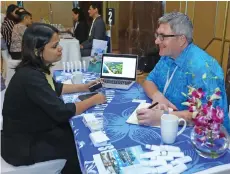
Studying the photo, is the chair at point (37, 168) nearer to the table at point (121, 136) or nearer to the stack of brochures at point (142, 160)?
the table at point (121, 136)

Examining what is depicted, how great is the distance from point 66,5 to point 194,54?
680cm

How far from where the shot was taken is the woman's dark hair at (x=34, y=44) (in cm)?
146

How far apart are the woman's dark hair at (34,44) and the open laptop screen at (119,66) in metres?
0.63

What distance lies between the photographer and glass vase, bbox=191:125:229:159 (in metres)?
1.01

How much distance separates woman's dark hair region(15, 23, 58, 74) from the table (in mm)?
363

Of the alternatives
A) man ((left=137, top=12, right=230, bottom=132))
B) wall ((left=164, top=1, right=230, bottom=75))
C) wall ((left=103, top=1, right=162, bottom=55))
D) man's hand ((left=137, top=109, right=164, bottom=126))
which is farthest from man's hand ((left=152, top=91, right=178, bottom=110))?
wall ((left=103, top=1, right=162, bottom=55))

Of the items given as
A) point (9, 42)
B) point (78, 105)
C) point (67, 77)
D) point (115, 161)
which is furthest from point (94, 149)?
point (9, 42)

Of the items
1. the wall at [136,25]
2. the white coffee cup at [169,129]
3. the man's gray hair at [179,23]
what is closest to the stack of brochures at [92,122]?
the white coffee cup at [169,129]

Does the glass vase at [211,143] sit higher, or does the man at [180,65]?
the man at [180,65]

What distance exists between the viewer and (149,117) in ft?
4.23

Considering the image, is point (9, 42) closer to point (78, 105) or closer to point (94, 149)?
point (78, 105)

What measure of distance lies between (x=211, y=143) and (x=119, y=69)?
1.10 meters

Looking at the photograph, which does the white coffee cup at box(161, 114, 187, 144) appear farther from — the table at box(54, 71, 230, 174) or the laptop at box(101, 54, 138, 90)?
the laptop at box(101, 54, 138, 90)

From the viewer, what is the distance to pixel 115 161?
1.00 meters
